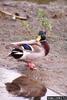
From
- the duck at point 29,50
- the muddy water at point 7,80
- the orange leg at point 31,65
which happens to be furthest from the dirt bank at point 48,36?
the duck at point 29,50

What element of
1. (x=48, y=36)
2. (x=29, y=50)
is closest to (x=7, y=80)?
(x=29, y=50)

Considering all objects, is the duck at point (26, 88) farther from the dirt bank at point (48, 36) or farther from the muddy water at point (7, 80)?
the dirt bank at point (48, 36)

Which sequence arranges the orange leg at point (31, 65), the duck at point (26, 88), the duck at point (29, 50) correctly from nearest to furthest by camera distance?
the duck at point (26, 88) → the duck at point (29, 50) → the orange leg at point (31, 65)

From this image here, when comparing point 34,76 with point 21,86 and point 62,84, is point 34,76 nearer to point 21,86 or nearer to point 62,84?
point 62,84

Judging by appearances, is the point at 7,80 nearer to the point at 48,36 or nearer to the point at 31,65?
the point at 31,65

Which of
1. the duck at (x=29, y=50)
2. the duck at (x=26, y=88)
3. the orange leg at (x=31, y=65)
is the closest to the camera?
the duck at (x=26, y=88)

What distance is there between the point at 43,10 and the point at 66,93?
7.09 m

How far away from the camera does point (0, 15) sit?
43.7 ft

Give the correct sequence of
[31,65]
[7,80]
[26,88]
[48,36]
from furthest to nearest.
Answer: [48,36] < [31,65] < [7,80] < [26,88]

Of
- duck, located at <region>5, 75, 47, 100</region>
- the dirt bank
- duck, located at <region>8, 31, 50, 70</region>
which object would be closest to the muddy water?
duck, located at <region>5, 75, 47, 100</region>

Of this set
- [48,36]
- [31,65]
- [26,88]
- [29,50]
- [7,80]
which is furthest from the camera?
[48,36]

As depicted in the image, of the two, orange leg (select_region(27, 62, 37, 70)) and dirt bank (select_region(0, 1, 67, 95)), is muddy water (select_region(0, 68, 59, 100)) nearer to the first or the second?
dirt bank (select_region(0, 1, 67, 95))

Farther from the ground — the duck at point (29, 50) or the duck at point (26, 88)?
the duck at point (29, 50)

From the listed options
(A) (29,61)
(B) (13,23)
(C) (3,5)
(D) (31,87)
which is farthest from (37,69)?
(C) (3,5)
